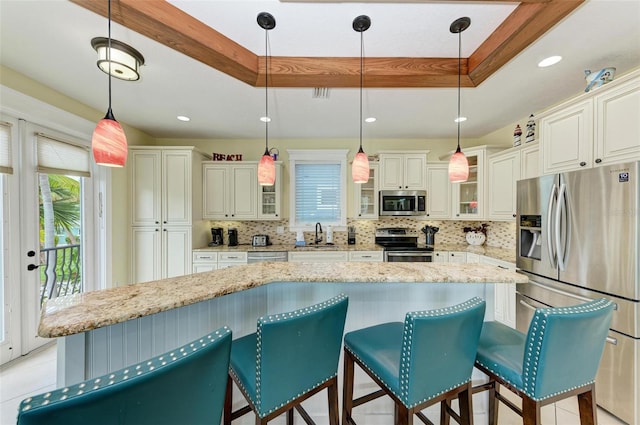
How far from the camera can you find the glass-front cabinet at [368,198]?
3.91 metres

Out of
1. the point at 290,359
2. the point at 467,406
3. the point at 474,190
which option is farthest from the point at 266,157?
the point at 474,190

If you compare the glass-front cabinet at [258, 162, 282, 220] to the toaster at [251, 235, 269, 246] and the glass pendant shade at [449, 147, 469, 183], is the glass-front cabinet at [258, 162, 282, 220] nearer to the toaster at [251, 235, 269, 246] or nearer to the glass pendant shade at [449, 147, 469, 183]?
the toaster at [251, 235, 269, 246]

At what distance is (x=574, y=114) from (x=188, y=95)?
3496 mm

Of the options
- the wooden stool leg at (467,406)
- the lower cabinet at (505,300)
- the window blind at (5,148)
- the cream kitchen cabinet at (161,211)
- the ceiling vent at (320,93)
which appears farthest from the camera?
the cream kitchen cabinet at (161,211)

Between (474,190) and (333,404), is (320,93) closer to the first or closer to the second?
(333,404)

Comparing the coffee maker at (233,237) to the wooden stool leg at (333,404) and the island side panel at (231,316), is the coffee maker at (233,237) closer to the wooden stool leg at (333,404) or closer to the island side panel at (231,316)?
the island side panel at (231,316)

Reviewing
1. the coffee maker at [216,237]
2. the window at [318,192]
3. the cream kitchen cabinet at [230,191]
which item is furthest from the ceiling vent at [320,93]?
the coffee maker at [216,237]

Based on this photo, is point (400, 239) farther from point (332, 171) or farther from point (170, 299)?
point (170, 299)

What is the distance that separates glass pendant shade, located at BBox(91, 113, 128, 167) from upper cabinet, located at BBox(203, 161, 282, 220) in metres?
2.66

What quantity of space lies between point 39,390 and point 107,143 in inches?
91.5

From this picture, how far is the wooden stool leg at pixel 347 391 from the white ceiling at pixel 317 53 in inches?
83.1

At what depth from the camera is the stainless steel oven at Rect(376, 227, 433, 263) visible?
3561mm

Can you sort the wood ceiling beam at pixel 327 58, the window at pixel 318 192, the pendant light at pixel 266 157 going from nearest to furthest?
the wood ceiling beam at pixel 327 58, the pendant light at pixel 266 157, the window at pixel 318 192

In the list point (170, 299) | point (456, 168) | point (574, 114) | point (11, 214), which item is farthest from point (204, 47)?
point (574, 114)
